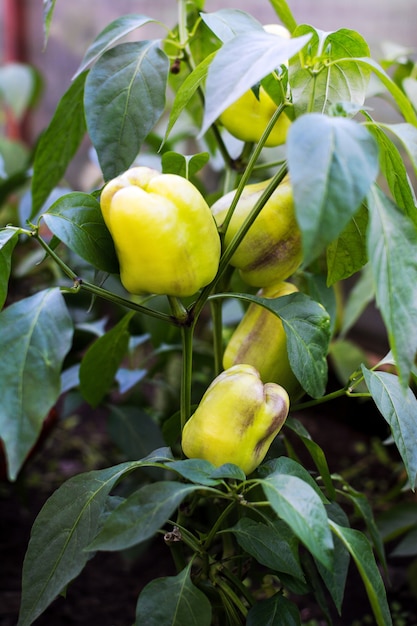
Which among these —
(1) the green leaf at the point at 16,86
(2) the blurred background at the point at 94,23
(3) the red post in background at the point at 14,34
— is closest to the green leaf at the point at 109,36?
(2) the blurred background at the point at 94,23

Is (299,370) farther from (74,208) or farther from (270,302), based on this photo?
(74,208)

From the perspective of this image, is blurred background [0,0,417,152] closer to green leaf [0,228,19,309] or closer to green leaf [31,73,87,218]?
green leaf [31,73,87,218]

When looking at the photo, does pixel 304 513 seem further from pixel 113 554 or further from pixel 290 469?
pixel 113 554

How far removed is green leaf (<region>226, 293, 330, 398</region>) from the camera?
42 centimetres

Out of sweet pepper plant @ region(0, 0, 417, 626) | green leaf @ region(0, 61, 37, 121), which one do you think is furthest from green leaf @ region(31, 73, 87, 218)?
green leaf @ region(0, 61, 37, 121)

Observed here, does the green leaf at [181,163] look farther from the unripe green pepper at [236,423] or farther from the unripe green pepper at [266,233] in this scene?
the unripe green pepper at [236,423]

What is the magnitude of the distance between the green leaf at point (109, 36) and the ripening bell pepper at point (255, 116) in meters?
0.09

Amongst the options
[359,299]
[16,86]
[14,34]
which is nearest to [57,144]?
[359,299]

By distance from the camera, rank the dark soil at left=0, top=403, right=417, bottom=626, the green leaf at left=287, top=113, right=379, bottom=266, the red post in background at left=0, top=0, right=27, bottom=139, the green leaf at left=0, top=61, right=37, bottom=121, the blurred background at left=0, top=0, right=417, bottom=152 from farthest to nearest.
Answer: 1. the red post in background at left=0, top=0, right=27, bottom=139
2. the green leaf at left=0, top=61, right=37, bottom=121
3. the blurred background at left=0, top=0, right=417, bottom=152
4. the dark soil at left=0, top=403, right=417, bottom=626
5. the green leaf at left=287, top=113, right=379, bottom=266

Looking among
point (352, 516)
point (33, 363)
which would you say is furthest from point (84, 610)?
point (33, 363)

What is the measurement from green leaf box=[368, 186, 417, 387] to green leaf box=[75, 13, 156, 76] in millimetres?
232

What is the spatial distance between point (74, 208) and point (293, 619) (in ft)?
0.91

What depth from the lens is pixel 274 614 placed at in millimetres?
417

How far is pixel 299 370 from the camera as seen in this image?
42 cm
